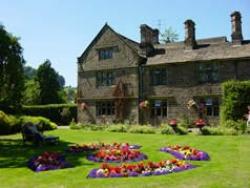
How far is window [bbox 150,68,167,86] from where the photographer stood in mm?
33688

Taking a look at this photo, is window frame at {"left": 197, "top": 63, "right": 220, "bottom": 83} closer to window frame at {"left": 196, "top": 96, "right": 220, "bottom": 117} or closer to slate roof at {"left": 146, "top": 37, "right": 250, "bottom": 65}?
slate roof at {"left": 146, "top": 37, "right": 250, "bottom": 65}

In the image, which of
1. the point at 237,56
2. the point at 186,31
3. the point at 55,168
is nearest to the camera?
the point at 55,168

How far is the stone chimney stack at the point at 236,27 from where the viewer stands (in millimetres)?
32053

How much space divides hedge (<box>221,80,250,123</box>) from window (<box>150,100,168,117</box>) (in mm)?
6941

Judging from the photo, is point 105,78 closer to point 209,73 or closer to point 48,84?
point 209,73

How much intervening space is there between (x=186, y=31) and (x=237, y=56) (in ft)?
20.7

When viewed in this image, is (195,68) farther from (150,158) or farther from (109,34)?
(150,158)

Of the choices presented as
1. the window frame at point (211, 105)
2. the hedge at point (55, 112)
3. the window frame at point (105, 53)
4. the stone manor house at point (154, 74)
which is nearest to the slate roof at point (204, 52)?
the stone manor house at point (154, 74)

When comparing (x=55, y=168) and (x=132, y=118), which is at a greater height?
(x=132, y=118)

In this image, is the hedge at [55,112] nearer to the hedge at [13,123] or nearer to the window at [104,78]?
the window at [104,78]

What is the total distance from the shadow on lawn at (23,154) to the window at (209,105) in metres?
13.9

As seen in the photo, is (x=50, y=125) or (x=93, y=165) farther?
(x=50, y=125)

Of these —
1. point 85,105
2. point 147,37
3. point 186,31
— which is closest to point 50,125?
point 85,105

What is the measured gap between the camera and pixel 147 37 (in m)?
36.2
